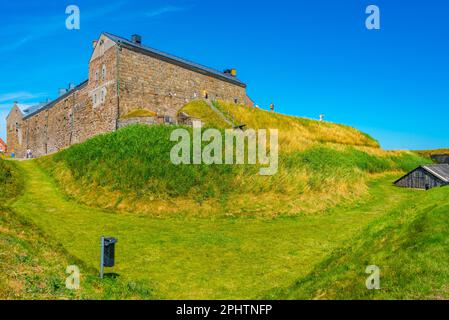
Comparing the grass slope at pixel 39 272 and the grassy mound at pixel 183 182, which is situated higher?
the grassy mound at pixel 183 182

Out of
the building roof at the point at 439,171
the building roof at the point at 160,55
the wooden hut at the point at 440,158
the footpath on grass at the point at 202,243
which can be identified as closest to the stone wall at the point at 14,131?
the building roof at the point at 160,55

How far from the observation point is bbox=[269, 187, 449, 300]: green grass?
23.7 ft

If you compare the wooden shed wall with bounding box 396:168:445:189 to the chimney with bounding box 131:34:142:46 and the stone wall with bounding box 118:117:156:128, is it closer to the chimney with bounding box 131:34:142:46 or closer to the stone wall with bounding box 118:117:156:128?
the stone wall with bounding box 118:117:156:128

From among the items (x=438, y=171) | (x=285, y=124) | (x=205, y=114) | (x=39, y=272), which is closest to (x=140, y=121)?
(x=205, y=114)

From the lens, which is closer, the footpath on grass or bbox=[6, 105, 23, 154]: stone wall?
the footpath on grass

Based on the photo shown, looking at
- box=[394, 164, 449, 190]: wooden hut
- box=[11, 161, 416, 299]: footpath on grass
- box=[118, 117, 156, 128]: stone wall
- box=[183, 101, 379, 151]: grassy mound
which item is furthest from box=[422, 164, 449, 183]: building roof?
box=[118, 117, 156, 128]: stone wall

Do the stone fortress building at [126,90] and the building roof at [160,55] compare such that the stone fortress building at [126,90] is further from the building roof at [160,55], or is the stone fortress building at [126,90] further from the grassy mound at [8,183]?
the grassy mound at [8,183]

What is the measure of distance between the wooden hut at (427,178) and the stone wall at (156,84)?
89.1 feet

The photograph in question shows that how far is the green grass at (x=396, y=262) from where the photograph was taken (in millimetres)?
7227

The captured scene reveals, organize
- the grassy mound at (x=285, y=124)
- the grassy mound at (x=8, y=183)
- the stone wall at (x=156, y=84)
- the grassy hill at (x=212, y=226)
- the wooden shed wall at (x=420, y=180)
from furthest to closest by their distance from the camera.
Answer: the stone wall at (x=156, y=84) < the grassy mound at (x=285, y=124) < the wooden shed wall at (x=420, y=180) < the grassy mound at (x=8, y=183) < the grassy hill at (x=212, y=226)

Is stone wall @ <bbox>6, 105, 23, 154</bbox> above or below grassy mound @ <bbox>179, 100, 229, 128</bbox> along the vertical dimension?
above
